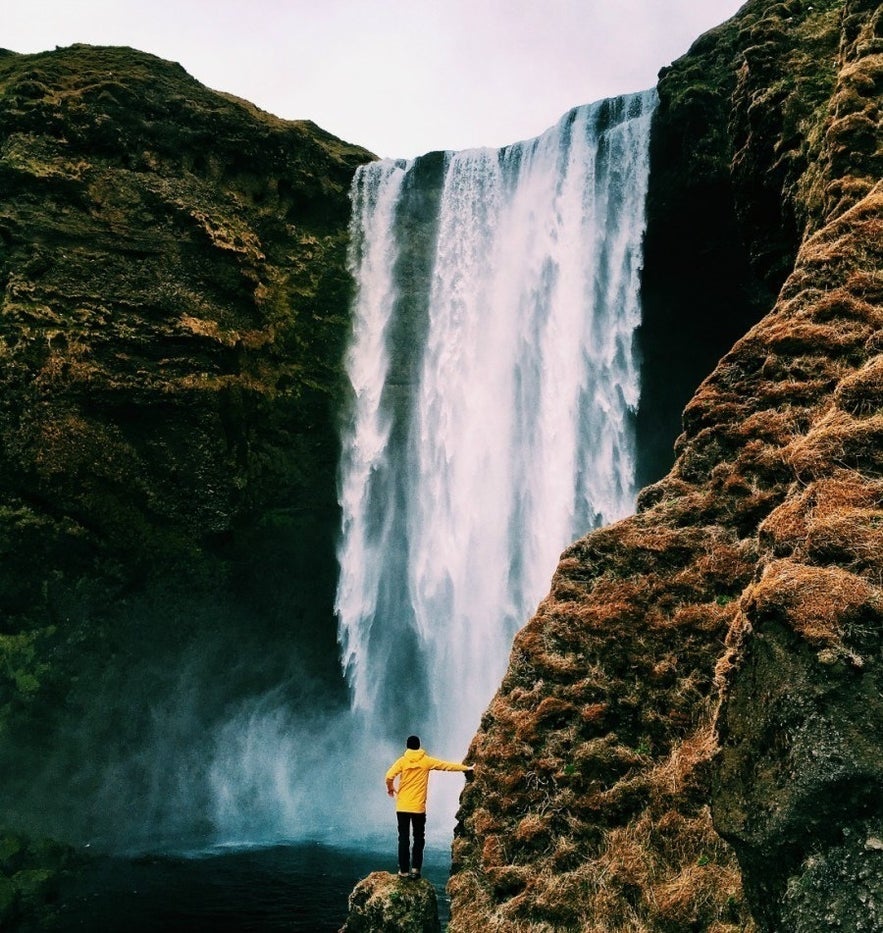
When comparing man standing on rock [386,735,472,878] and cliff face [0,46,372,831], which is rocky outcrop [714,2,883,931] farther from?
cliff face [0,46,372,831]

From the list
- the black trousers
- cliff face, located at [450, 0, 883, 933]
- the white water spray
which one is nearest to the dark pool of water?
the white water spray

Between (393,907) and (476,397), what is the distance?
17120mm

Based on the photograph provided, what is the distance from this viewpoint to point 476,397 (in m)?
22.5

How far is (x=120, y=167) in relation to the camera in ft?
65.8

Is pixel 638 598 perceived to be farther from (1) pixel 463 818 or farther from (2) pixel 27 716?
(2) pixel 27 716

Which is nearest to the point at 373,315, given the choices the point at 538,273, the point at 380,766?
the point at 538,273

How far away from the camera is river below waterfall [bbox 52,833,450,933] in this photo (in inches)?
469

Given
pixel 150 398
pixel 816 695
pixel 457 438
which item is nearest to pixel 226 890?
pixel 150 398

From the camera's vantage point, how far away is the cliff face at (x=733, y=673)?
3.74 m

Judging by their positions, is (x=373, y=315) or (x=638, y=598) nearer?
(x=638, y=598)

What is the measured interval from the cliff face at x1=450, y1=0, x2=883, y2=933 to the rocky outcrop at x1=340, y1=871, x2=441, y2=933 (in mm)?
817

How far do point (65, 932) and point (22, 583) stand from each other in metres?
8.87

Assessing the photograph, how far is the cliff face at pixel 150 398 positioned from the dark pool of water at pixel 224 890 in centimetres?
383

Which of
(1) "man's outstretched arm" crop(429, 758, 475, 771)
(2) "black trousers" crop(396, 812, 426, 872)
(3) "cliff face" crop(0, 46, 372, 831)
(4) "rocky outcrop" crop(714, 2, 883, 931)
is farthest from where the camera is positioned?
(3) "cliff face" crop(0, 46, 372, 831)
